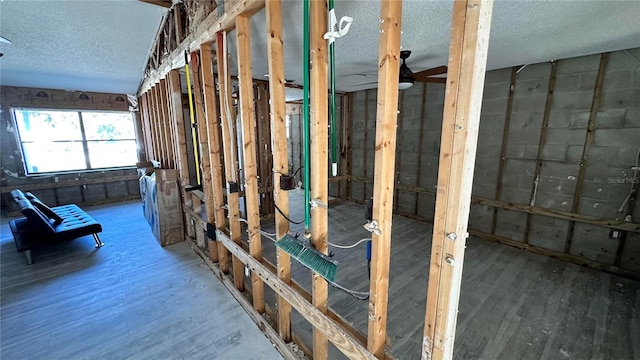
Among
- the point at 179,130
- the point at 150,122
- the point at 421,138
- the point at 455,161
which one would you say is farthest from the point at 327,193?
the point at 150,122

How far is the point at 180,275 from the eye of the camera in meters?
2.99

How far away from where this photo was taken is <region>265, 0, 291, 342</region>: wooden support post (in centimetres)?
158

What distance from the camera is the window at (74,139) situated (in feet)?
17.6

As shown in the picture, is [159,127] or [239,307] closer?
[239,307]

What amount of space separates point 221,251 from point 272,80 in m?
2.08

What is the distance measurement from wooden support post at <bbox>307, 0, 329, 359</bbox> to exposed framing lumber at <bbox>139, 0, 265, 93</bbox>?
672 millimetres

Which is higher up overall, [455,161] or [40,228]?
[455,161]

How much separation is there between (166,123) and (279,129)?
135 inches

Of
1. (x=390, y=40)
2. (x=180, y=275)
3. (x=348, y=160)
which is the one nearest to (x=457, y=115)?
(x=390, y=40)

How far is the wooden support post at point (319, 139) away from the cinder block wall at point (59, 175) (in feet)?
22.5

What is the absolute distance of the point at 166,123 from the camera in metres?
4.18

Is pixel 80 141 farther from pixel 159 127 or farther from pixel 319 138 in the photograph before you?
pixel 319 138

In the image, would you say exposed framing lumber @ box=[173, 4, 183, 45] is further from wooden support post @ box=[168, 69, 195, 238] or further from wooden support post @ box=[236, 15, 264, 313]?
wooden support post @ box=[236, 15, 264, 313]

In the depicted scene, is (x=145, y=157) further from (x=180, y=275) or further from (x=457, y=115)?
(x=457, y=115)
